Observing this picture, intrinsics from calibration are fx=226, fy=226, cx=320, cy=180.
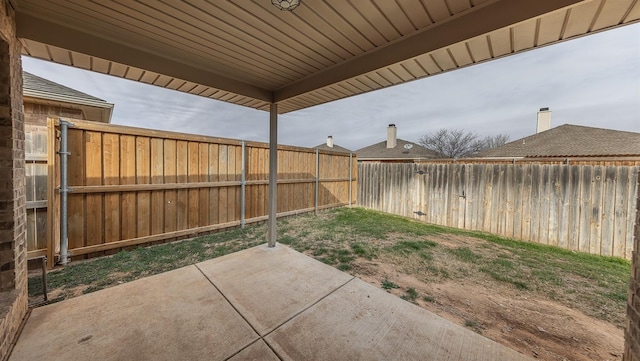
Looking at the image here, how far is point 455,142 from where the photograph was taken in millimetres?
21422

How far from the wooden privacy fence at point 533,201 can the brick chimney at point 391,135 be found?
13.1 m

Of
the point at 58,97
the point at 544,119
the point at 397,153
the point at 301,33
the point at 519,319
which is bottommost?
the point at 519,319

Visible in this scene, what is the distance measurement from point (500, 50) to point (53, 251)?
5859 mm

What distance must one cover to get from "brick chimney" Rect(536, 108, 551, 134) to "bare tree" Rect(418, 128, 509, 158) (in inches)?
235

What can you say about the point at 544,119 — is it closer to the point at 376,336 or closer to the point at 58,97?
the point at 376,336

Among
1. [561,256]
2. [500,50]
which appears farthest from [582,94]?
[500,50]

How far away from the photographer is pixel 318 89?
3043 millimetres

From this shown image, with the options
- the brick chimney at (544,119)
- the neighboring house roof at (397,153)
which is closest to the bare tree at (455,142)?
the neighboring house roof at (397,153)

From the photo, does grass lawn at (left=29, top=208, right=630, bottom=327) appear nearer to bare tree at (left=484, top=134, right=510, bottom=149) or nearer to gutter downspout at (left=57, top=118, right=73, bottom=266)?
gutter downspout at (left=57, top=118, right=73, bottom=266)

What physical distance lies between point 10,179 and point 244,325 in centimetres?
218

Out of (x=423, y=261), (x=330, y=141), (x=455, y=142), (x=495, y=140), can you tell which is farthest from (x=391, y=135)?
(x=423, y=261)

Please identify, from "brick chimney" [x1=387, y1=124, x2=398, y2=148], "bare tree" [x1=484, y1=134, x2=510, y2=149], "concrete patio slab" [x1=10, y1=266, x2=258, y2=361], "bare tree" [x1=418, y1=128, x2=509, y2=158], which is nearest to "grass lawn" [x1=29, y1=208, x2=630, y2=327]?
"concrete patio slab" [x1=10, y1=266, x2=258, y2=361]

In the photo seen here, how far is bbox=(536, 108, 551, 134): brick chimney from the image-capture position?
14922 mm

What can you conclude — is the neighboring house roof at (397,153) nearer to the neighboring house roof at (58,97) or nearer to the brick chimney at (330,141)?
the brick chimney at (330,141)
